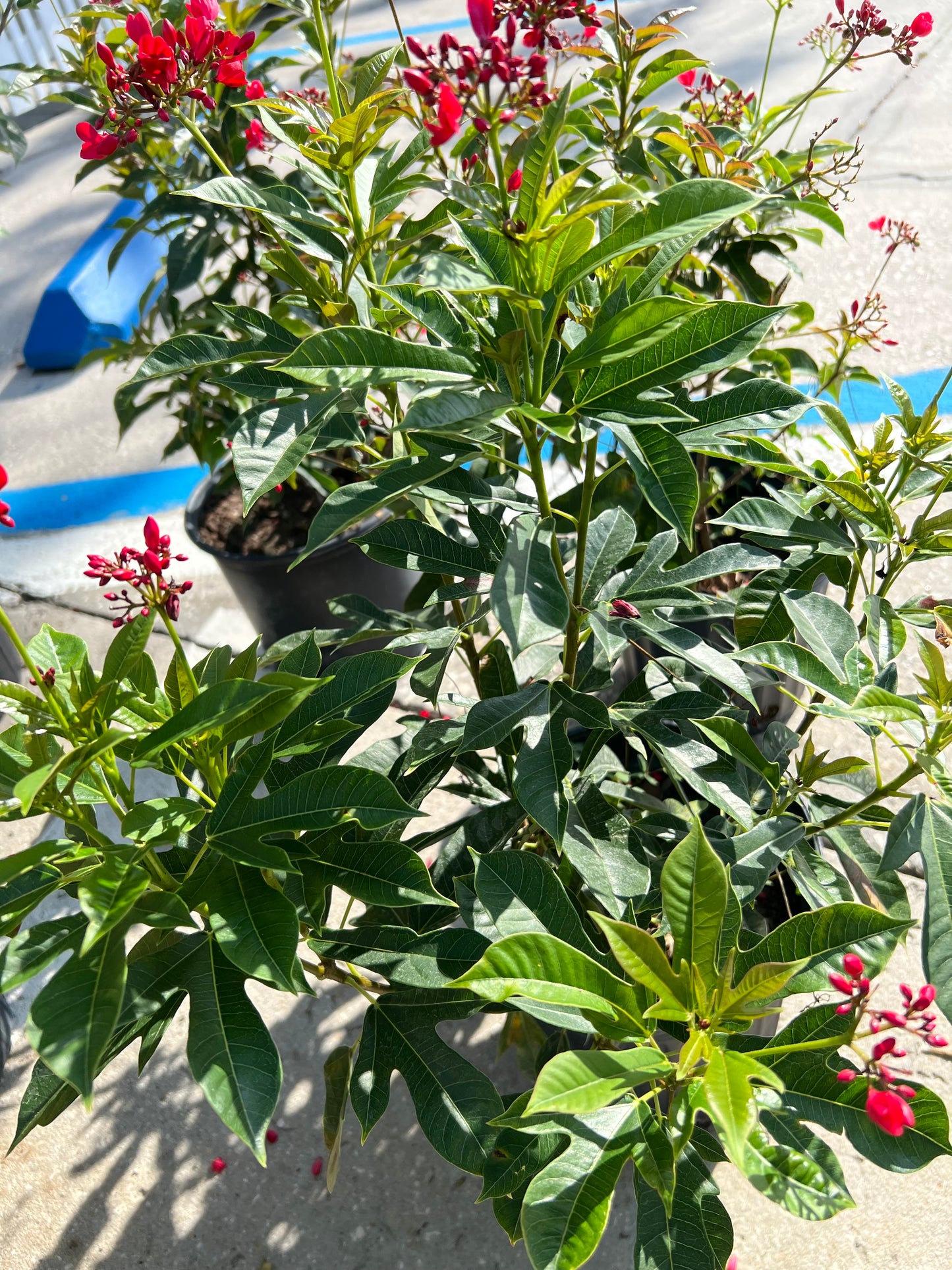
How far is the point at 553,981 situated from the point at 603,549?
51 cm

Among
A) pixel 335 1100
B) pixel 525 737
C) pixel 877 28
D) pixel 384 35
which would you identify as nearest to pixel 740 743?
pixel 525 737

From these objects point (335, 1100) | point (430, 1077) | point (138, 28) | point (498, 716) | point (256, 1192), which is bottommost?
point (256, 1192)

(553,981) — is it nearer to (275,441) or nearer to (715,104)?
(275,441)

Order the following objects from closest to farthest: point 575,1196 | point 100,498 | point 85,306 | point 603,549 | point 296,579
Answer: point 575,1196, point 603,549, point 296,579, point 100,498, point 85,306

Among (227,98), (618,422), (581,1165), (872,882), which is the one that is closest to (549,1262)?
(581,1165)

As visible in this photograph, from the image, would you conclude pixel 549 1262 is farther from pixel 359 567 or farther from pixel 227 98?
pixel 227 98

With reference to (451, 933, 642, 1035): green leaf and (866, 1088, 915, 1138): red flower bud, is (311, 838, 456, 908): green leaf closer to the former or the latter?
(451, 933, 642, 1035): green leaf

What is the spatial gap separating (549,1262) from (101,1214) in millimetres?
1194

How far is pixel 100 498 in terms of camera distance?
3363 mm

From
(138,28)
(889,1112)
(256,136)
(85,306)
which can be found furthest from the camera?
(85,306)

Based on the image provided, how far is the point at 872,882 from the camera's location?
116 cm

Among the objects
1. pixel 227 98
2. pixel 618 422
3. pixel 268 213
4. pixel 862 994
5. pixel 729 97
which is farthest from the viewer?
pixel 227 98

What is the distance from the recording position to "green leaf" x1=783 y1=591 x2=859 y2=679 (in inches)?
41.6

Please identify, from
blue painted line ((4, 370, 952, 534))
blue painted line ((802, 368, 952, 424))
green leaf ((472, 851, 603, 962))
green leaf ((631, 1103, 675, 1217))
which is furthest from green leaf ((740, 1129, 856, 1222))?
blue painted line ((4, 370, 952, 534))
